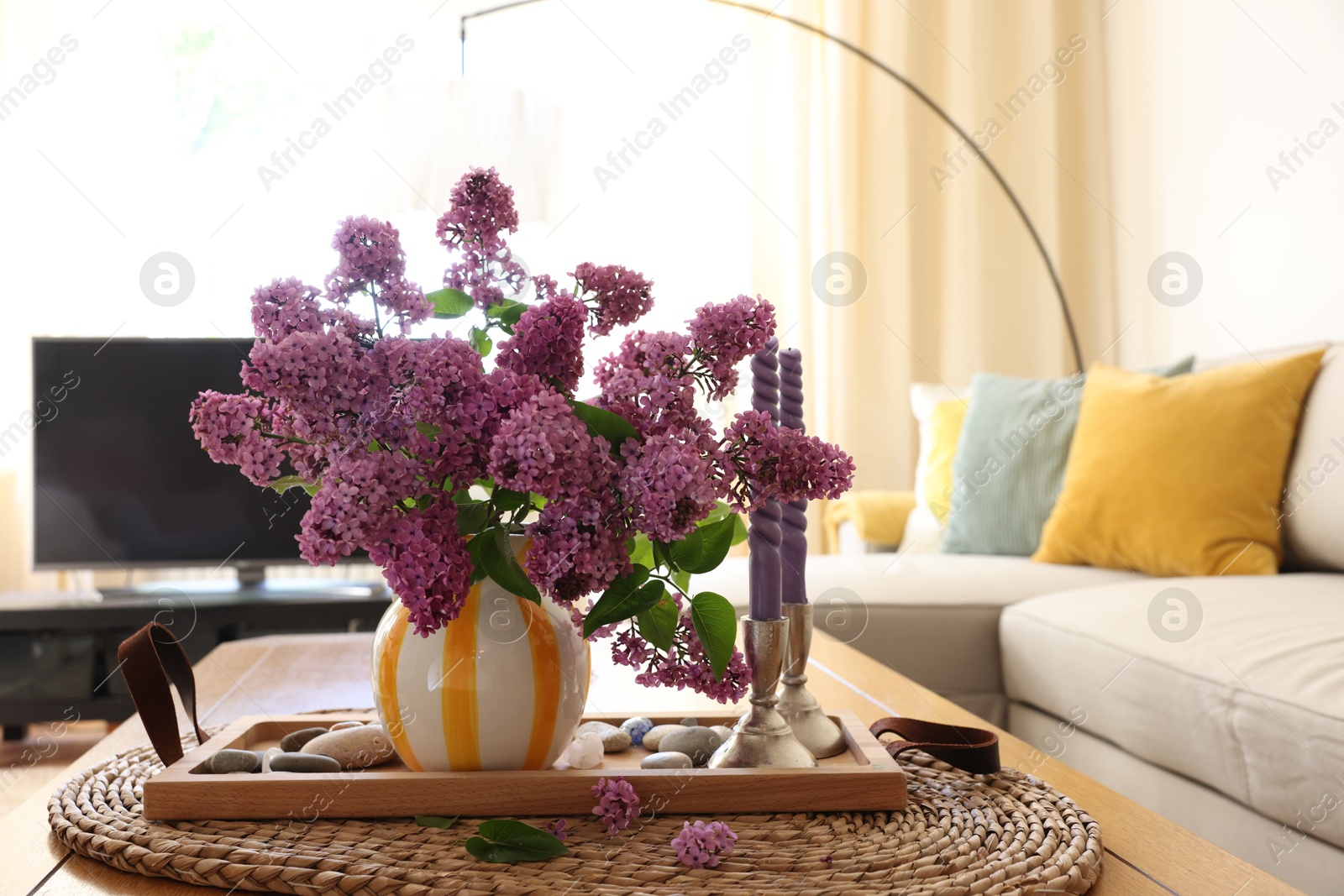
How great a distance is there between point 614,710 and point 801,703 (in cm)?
31

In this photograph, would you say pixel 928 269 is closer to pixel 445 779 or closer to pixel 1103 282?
pixel 1103 282

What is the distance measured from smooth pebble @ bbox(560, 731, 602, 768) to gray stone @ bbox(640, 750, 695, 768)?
3cm

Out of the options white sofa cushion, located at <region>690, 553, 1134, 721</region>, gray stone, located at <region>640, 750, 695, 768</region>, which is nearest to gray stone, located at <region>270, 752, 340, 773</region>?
gray stone, located at <region>640, 750, 695, 768</region>

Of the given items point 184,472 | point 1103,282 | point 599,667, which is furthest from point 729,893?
point 1103,282

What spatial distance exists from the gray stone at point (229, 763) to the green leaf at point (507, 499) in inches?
11.7

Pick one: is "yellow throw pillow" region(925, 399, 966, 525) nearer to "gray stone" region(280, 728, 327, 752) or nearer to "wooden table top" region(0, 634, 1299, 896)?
"wooden table top" region(0, 634, 1299, 896)

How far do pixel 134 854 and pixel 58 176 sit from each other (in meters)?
3.59

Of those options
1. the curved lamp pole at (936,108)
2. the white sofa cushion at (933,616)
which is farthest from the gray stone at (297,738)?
the curved lamp pole at (936,108)

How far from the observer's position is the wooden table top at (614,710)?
637mm

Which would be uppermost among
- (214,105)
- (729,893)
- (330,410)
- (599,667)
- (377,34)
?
(377,34)

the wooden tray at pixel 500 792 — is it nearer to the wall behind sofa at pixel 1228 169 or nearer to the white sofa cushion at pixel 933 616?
the white sofa cushion at pixel 933 616

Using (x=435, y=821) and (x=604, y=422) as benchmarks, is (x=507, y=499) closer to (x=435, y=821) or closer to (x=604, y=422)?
(x=604, y=422)

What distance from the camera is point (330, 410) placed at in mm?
627

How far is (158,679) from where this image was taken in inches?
30.6
